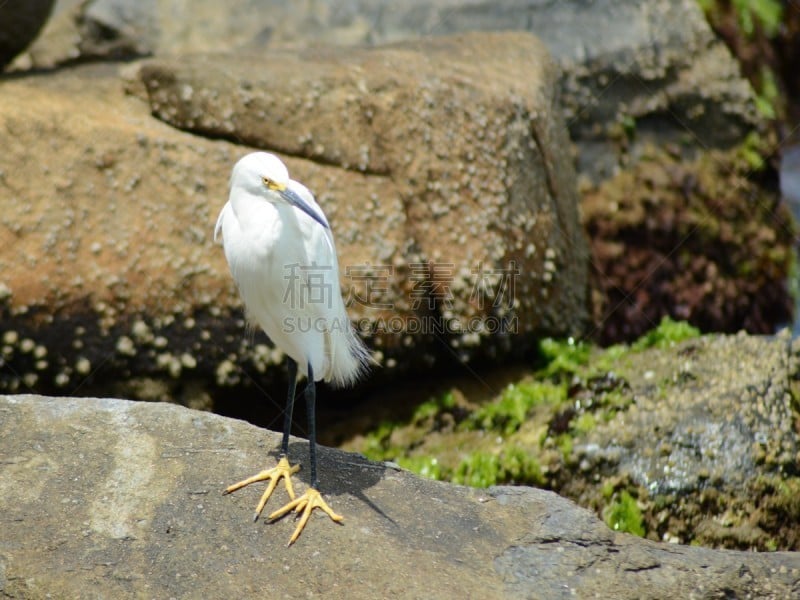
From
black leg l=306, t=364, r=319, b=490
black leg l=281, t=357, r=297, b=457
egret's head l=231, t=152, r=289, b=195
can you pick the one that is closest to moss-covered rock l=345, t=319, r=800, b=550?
black leg l=281, t=357, r=297, b=457

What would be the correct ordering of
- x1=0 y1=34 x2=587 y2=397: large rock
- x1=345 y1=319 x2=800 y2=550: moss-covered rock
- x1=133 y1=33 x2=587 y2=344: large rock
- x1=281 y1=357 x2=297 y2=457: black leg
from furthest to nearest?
x1=133 y1=33 x2=587 y2=344: large rock → x1=0 y1=34 x2=587 y2=397: large rock → x1=345 y1=319 x2=800 y2=550: moss-covered rock → x1=281 y1=357 x2=297 y2=457: black leg

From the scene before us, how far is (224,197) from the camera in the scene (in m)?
5.91

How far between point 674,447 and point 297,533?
2495 mm

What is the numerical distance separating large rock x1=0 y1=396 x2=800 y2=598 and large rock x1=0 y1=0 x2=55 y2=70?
3.38 meters

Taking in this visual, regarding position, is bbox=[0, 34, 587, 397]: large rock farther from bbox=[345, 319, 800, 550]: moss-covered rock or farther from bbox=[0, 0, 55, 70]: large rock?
bbox=[345, 319, 800, 550]: moss-covered rock

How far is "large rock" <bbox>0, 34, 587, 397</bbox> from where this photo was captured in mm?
5566

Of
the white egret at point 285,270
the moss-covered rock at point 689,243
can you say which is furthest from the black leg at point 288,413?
the moss-covered rock at point 689,243

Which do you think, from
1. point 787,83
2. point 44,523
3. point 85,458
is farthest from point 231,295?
point 787,83

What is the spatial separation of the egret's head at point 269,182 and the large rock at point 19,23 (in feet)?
11.4

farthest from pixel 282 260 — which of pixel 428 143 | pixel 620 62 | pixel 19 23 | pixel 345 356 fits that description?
pixel 620 62

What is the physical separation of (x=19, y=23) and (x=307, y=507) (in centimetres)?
455

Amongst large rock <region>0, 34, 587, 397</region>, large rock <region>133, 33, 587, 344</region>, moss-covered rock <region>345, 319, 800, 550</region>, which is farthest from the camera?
large rock <region>133, 33, 587, 344</region>

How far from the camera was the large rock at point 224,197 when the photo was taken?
5566 millimetres

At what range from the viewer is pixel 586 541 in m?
3.91
